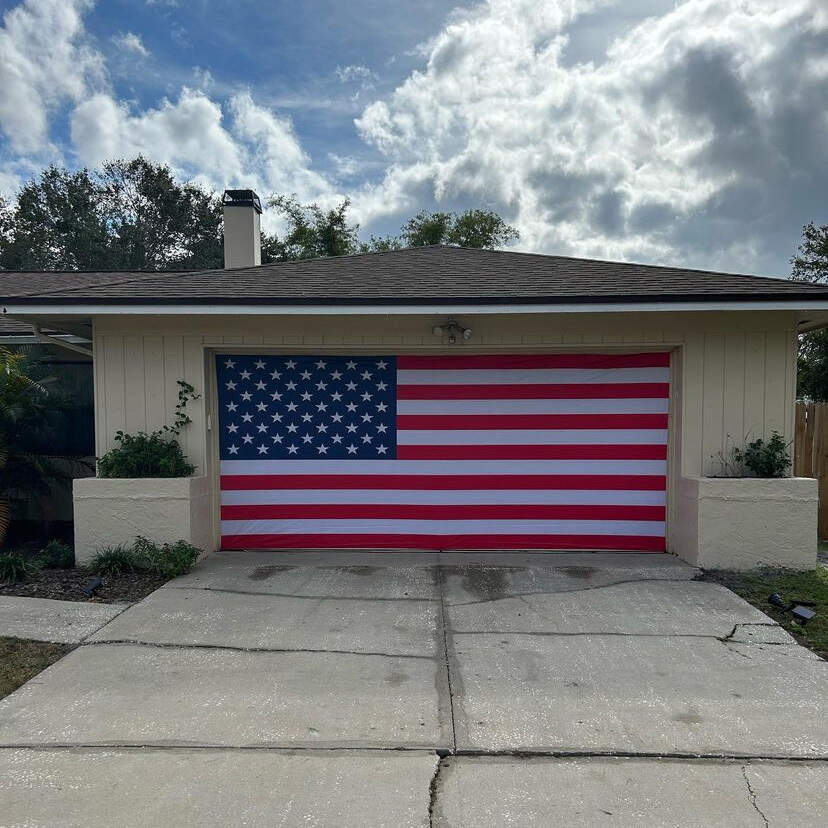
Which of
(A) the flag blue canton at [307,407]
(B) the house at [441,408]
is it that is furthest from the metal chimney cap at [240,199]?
(A) the flag blue canton at [307,407]

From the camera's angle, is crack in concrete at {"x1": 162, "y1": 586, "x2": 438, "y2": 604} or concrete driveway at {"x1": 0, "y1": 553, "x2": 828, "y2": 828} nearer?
concrete driveway at {"x1": 0, "y1": 553, "x2": 828, "y2": 828}

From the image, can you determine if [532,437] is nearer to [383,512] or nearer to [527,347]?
[527,347]

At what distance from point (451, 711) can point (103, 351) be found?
5.37m

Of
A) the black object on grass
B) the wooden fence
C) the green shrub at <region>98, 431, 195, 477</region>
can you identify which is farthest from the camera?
the wooden fence

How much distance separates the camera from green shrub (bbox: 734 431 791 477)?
249 inches

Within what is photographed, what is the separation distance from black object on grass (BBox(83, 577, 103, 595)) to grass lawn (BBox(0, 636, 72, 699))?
1.04 m

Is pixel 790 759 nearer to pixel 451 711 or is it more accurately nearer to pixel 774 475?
pixel 451 711

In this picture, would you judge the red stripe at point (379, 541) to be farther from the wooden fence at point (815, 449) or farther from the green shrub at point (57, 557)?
the wooden fence at point (815, 449)

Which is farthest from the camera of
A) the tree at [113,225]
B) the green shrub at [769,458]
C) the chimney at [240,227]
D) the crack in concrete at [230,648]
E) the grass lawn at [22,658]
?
the tree at [113,225]

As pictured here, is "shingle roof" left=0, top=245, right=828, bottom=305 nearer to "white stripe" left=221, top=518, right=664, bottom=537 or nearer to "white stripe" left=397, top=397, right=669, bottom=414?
"white stripe" left=397, top=397, right=669, bottom=414

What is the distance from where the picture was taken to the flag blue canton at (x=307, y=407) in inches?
280

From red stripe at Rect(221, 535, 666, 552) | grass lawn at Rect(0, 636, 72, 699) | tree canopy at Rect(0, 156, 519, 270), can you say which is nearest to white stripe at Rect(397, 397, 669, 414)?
red stripe at Rect(221, 535, 666, 552)

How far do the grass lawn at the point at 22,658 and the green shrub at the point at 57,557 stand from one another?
194cm

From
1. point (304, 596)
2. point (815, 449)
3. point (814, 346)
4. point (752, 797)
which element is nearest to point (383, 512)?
point (304, 596)
